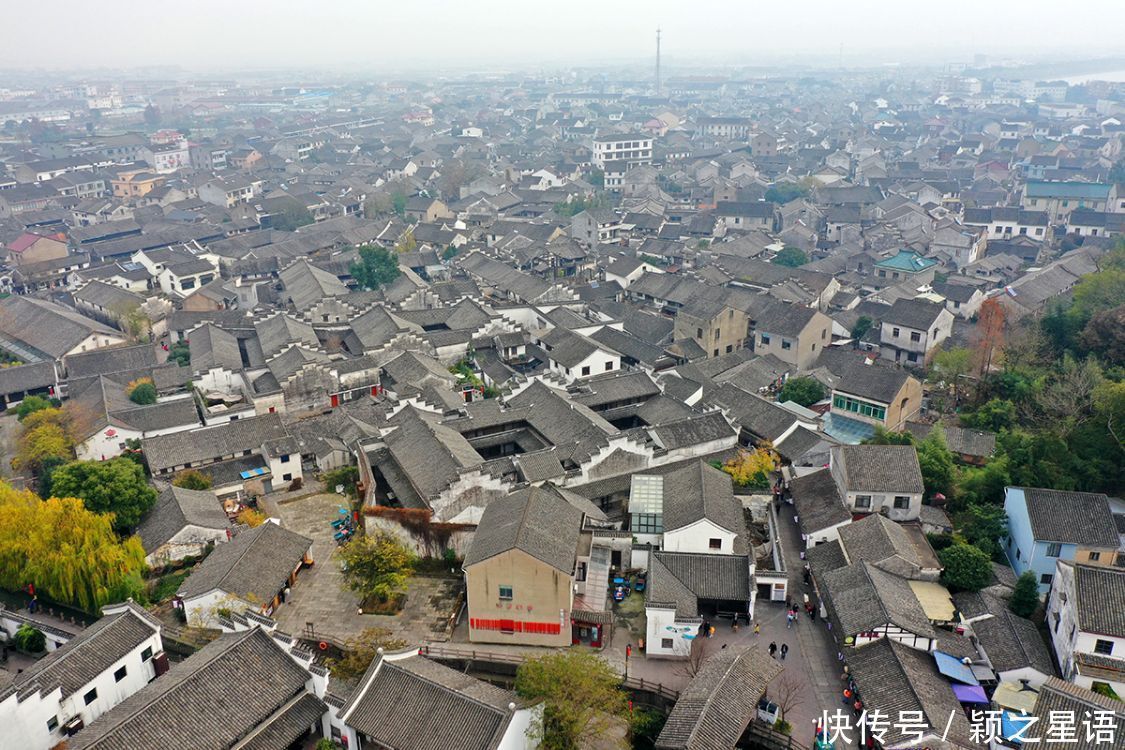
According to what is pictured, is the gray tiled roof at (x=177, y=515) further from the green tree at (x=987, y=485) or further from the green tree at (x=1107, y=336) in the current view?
the green tree at (x=1107, y=336)

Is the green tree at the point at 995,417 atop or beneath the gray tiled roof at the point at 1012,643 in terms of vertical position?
atop

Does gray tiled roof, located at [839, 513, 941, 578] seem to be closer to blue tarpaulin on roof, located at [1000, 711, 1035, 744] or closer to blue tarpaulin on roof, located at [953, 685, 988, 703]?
blue tarpaulin on roof, located at [953, 685, 988, 703]

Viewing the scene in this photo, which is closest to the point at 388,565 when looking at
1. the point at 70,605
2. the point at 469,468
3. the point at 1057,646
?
the point at 469,468

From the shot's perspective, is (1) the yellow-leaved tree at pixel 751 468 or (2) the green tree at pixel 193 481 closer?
(1) the yellow-leaved tree at pixel 751 468

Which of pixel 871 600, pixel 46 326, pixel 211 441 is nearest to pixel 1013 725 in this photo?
pixel 871 600

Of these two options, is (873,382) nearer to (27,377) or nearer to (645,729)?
(645,729)

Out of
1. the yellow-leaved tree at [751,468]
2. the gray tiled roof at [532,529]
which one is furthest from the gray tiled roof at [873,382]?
the gray tiled roof at [532,529]
